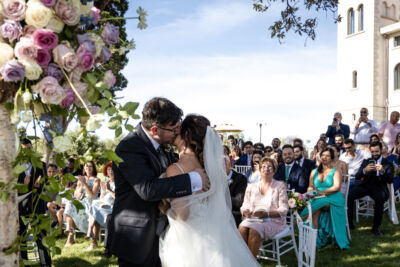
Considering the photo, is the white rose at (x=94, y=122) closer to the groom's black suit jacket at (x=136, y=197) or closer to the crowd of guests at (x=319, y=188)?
the groom's black suit jacket at (x=136, y=197)

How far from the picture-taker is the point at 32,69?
5.24 ft

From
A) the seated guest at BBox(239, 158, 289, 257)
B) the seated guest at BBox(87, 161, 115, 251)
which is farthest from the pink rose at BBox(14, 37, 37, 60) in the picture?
the seated guest at BBox(87, 161, 115, 251)

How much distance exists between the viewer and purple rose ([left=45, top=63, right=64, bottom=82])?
5.47 feet

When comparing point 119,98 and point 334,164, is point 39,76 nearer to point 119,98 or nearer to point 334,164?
point 119,98

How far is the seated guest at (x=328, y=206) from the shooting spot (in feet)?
23.2

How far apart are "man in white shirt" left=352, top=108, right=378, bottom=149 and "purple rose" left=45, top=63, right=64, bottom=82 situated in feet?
37.1

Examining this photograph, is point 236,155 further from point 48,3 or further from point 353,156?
point 48,3

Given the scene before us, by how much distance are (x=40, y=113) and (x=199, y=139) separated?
4.85ft

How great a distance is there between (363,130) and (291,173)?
15.2 feet

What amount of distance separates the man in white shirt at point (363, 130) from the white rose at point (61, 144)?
1130 cm

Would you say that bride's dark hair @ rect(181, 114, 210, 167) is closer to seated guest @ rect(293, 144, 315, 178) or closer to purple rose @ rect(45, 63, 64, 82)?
purple rose @ rect(45, 63, 64, 82)

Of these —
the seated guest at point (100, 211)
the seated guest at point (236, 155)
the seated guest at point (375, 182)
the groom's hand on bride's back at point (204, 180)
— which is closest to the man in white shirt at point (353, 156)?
the seated guest at point (375, 182)

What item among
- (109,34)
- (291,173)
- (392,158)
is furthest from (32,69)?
(392,158)

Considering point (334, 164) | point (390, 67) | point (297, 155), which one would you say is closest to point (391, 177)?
point (334, 164)
